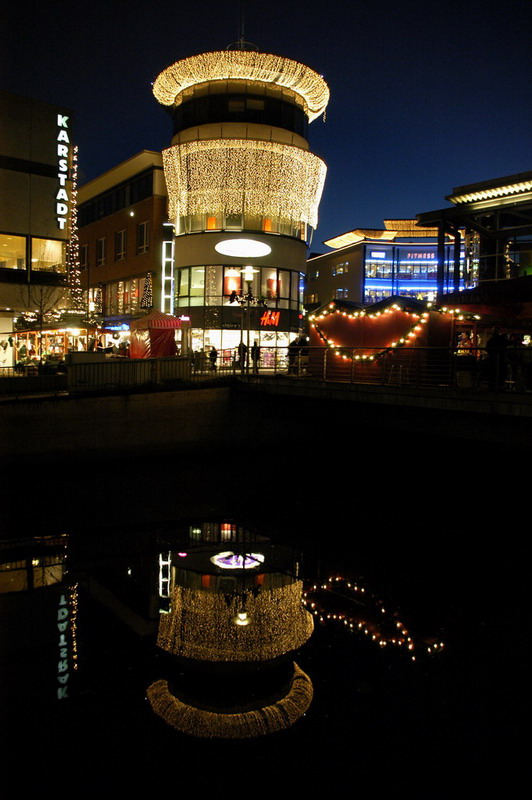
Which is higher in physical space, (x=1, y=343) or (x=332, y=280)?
(x=332, y=280)

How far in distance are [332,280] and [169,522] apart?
6385 cm

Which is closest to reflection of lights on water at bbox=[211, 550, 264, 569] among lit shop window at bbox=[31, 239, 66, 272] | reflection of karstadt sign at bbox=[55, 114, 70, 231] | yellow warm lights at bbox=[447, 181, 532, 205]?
yellow warm lights at bbox=[447, 181, 532, 205]

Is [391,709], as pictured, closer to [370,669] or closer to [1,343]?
[370,669]

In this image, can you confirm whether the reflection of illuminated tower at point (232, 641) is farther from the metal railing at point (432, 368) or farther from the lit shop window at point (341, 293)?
the lit shop window at point (341, 293)

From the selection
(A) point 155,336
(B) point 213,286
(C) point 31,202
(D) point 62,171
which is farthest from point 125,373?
(B) point 213,286

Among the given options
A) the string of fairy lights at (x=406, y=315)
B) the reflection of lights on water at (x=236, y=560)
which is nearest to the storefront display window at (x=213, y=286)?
the string of fairy lights at (x=406, y=315)

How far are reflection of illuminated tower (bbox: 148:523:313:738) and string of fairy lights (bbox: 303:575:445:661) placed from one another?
0.30m

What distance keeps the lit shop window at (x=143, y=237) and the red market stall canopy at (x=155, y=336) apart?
63.4ft

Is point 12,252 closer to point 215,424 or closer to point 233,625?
point 215,424

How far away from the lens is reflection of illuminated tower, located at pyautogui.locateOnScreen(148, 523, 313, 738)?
683 centimetres

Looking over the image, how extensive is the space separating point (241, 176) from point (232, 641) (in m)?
34.7

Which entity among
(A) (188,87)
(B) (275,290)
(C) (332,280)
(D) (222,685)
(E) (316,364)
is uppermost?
(A) (188,87)

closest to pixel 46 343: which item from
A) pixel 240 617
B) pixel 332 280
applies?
pixel 240 617

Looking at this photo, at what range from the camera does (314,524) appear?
14.8 m
